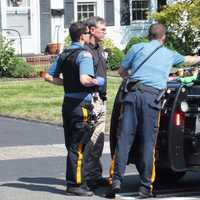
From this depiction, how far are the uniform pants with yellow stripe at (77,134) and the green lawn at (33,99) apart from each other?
5.83 meters

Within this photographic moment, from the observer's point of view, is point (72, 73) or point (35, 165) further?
point (35, 165)

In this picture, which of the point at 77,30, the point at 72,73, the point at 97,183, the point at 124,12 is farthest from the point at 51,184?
the point at 124,12

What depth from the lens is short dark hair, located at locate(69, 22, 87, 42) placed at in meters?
8.66

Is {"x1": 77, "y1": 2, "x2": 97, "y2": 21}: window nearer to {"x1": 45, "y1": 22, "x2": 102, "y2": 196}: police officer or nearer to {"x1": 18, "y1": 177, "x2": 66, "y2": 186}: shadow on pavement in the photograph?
{"x1": 18, "y1": 177, "x2": 66, "y2": 186}: shadow on pavement

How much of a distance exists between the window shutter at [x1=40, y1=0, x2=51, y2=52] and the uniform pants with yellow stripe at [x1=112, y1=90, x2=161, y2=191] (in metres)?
17.7

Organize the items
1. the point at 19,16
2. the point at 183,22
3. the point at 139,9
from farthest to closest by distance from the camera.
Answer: the point at 139,9, the point at 183,22, the point at 19,16

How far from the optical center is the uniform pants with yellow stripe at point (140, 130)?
833 cm

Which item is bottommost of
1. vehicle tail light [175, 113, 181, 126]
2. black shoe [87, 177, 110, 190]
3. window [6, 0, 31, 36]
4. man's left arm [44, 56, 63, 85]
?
black shoe [87, 177, 110, 190]

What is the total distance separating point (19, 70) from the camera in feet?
72.8

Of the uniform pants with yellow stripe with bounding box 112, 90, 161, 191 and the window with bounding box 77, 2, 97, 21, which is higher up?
the window with bounding box 77, 2, 97, 21

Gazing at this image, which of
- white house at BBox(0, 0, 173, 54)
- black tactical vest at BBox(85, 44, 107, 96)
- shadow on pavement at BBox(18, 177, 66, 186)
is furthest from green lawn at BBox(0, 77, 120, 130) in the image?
black tactical vest at BBox(85, 44, 107, 96)

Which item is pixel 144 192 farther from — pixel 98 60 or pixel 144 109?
pixel 98 60

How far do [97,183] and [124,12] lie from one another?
1893cm

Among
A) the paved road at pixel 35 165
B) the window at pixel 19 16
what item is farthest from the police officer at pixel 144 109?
the window at pixel 19 16
